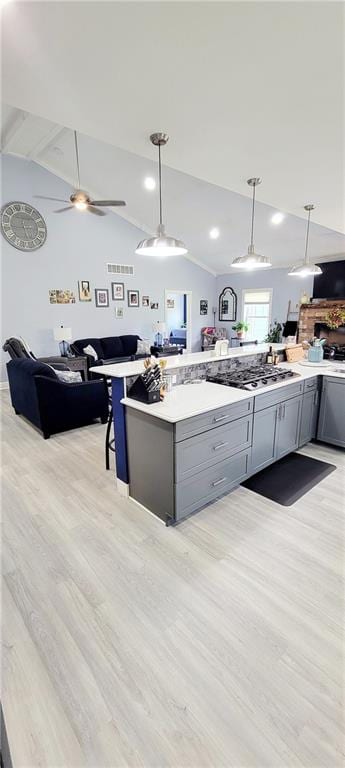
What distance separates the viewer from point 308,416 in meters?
3.47

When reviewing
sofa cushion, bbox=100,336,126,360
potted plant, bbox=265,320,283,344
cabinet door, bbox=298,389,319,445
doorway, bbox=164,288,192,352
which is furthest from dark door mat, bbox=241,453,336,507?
doorway, bbox=164,288,192,352

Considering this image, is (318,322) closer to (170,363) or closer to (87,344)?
(87,344)

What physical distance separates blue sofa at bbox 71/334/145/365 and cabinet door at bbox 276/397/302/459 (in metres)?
4.15

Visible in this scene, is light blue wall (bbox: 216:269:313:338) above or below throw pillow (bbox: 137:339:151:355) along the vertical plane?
above

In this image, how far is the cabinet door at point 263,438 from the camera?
2748mm

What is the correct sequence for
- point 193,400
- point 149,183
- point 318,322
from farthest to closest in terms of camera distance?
1. point 318,322
2. point 149,183
3. point 193,400

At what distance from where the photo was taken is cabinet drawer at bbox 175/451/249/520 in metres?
2.23

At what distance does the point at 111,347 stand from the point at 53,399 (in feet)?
11.2

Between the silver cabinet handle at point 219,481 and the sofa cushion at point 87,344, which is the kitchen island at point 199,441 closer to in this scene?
the silver cabinet handle at point 219,481

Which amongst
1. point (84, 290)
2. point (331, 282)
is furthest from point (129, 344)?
point (331, 282)

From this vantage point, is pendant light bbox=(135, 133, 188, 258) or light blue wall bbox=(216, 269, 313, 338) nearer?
pendant light bbox=(135, 133, 188, 258)

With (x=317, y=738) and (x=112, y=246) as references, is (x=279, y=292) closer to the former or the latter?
(x=112, y=246)

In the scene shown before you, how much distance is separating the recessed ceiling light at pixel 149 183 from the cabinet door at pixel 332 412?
14.3 ft

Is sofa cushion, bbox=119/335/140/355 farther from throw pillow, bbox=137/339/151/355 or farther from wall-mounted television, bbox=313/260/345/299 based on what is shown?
wall-mounted television, bbox=313/260/345/299
